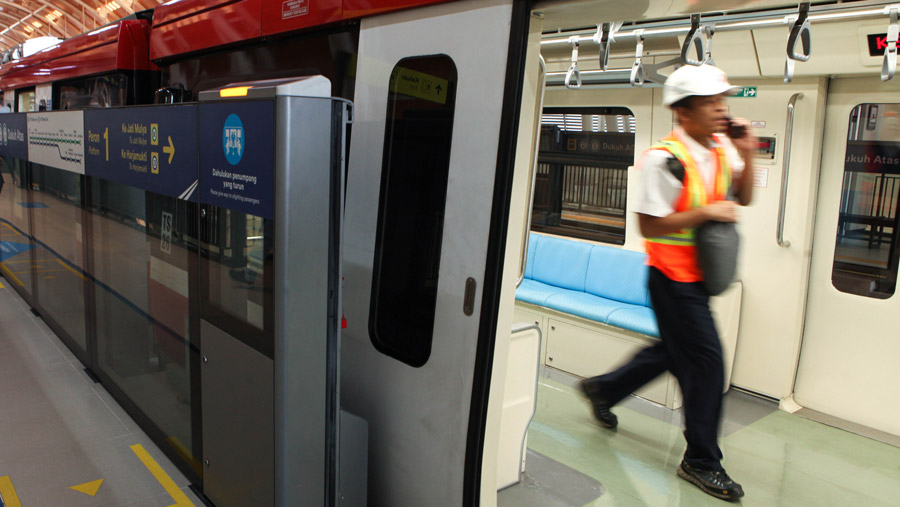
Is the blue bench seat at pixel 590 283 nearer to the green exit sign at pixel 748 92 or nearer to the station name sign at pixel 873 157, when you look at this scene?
the green exit sign at pixel 748 92

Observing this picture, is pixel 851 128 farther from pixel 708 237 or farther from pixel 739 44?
pixel 708 237

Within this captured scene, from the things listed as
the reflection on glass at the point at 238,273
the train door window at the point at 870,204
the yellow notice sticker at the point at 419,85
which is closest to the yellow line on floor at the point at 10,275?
the reflection on glass at the point at 238,273

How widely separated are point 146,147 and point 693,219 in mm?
2389

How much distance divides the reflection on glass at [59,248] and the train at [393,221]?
40 millimetres

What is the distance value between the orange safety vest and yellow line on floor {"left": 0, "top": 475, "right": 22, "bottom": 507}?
301cm

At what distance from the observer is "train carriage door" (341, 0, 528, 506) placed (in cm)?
202

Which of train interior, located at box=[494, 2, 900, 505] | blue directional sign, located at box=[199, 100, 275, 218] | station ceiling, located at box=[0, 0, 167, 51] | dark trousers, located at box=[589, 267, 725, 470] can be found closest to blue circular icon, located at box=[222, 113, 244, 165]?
blue directional sign, located at box=[199, 100, 275, 218]

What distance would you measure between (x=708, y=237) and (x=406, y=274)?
138 centimetres

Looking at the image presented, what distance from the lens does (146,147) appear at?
294 cm

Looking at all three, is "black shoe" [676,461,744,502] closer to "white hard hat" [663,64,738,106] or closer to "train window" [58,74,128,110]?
"white hard hat" [663,64,738,106]

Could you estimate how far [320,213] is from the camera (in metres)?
2.02

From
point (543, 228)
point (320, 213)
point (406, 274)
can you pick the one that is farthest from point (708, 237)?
point (543, 228)

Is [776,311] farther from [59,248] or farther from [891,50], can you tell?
[59,248]

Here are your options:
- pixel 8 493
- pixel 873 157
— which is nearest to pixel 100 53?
pixel 8 493
